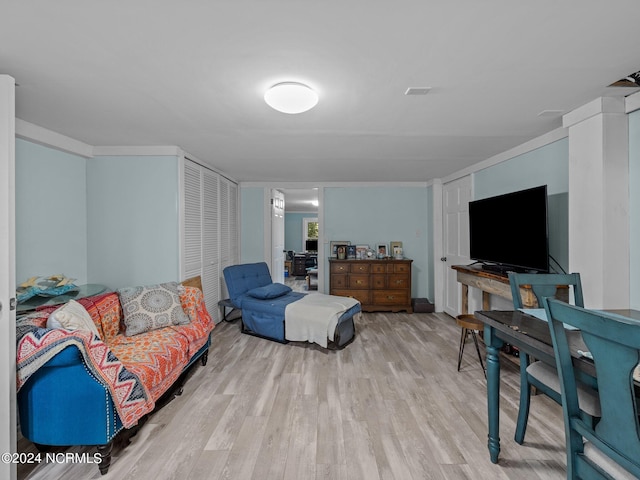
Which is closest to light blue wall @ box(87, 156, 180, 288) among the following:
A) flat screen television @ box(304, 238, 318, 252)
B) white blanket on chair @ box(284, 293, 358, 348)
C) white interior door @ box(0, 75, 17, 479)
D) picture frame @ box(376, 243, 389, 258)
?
white blanket on chair @ box(284, 293, 358, 348)

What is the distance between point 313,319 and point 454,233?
2608 millimetres

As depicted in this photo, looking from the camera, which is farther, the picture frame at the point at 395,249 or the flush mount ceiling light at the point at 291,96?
the picture frame at the point at 395,249

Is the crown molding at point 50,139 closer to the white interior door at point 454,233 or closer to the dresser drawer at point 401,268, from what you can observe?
the dresser drawer at point 401,268

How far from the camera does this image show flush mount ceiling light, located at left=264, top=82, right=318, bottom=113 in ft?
6.12

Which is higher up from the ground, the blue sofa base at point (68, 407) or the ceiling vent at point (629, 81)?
the ceiling vent at point (629, 81)

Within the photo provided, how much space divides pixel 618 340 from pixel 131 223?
150 inches

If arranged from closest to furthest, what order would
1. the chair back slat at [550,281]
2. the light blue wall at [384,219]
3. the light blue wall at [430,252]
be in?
1. the chair back slat at [550,281]
2. the light blue wall at [430,252]
3. the light blue wall at [384,219]

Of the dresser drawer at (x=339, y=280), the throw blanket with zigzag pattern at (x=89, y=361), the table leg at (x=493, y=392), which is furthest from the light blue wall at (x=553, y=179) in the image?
the throw blanket with zigzag pattern at (x=89, y=361)

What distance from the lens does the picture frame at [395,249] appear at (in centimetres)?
540

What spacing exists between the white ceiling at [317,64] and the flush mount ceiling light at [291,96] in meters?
0.05

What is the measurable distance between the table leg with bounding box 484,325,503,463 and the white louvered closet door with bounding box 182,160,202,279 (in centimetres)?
299

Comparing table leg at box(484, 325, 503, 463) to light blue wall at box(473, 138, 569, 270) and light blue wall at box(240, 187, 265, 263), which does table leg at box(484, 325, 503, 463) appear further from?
light blue wall at box(240, 187, 265, 263)

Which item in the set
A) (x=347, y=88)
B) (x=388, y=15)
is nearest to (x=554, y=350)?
(x=388, y=15)

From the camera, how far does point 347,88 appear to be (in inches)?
76.7
